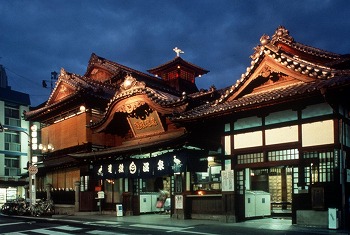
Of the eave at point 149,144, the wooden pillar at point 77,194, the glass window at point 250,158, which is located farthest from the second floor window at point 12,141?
the glass window at point 250,158

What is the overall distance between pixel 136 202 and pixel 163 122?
5.60m

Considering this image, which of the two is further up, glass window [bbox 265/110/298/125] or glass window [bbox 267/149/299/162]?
glass window [bbox 265/110/298/125]

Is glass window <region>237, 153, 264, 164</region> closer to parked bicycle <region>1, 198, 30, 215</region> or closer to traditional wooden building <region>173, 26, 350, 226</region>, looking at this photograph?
traditional wooden building <region>173, 26, 350, 226</region>

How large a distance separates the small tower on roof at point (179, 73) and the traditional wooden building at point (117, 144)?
7.24 m

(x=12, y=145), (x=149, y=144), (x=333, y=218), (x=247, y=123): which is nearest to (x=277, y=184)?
(x=247, y=123)

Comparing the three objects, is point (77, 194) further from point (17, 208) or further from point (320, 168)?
point (320, 168)

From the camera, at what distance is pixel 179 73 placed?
4284 cm

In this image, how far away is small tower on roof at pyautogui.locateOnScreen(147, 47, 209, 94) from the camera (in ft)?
139

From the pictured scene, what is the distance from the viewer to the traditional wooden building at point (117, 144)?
867 inches

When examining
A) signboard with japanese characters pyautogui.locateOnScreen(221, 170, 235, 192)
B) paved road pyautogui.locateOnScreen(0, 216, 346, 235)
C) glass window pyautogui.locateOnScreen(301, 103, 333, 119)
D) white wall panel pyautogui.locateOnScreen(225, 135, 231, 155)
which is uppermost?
glass window pyautogui.locateOnScreen(301, 103, 333, 119)

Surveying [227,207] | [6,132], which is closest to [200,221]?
[227,207]

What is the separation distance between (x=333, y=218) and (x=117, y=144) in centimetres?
1851

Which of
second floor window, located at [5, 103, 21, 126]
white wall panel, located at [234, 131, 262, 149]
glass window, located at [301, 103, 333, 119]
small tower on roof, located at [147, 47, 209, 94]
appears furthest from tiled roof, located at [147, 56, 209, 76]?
glass window, located at [301, 103, 333, 119]

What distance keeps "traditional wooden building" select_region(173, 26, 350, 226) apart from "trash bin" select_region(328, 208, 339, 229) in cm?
8
